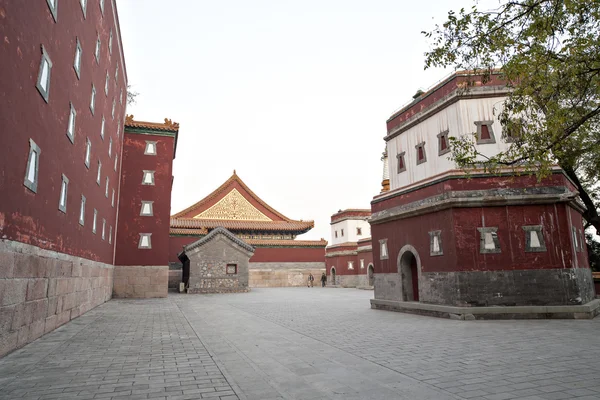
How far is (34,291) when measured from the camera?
7172 millimetres

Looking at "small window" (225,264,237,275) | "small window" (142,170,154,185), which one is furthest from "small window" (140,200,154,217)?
"small window" (225,264,237,275)

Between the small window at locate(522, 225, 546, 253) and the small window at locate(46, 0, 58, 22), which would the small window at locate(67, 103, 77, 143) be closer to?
the small window at locate(46, 0, 58, 22)

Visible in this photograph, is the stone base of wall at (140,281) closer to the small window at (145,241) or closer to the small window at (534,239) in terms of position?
the small window at (145,241)

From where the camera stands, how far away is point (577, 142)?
11719 millimetres

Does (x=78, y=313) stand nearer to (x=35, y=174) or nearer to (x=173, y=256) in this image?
(x=35, y=174)

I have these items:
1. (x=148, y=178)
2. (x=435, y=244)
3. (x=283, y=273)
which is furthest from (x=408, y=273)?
(x=283, y=273)

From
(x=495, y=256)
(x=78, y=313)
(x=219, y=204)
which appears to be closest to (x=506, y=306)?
(x=495, y=256)

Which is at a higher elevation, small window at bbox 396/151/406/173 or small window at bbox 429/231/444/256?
small window at bbox 396/151/406/173

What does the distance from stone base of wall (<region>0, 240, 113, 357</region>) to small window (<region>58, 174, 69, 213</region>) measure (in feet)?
3.77

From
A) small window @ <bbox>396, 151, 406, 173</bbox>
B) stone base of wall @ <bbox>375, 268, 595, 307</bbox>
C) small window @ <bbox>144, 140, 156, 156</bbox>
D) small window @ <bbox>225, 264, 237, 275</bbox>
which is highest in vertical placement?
small window @ <bbox>144, 140, 156, 156</bbox>

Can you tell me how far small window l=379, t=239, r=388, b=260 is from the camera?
1388 cm

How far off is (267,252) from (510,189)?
86.5ft

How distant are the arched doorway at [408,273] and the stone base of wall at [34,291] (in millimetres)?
10056

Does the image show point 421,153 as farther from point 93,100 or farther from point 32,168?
point 32,168
